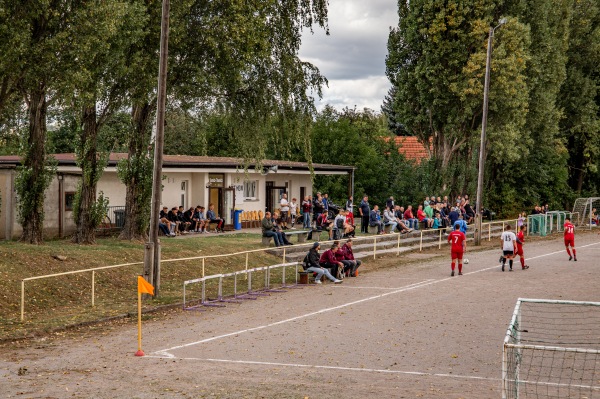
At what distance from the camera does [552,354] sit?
16203 millimetres

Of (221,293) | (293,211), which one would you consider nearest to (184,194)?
(293,211)

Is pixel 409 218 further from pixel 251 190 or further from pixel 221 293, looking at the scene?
pixel 221 293

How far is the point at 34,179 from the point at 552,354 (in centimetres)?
1747

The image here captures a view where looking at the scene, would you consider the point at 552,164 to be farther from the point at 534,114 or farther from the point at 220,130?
the point at 220,130

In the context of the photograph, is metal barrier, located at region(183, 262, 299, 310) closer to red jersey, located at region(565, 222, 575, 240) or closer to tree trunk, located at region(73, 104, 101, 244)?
tree trunk, located at region(73, 104, 101, 244)

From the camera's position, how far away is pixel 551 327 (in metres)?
19.5

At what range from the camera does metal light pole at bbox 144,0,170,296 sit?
23.0 metres

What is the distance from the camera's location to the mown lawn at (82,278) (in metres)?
20.5

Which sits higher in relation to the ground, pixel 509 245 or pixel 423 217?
pixel 423 217

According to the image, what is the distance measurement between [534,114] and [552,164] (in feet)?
23.2

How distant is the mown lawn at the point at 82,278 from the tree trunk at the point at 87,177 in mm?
594

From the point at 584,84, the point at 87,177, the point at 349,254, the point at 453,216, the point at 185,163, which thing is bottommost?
the point at 349,254

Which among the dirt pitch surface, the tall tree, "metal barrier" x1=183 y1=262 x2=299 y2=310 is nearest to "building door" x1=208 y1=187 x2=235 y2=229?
"metal barrier" x1=183 y1=262 x2=299 y2=310

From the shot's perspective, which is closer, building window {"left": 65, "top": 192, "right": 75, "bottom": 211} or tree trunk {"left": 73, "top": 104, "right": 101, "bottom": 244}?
tree trunk {"left": 73, "top": 104, "right": 101, "bottom": 244}
